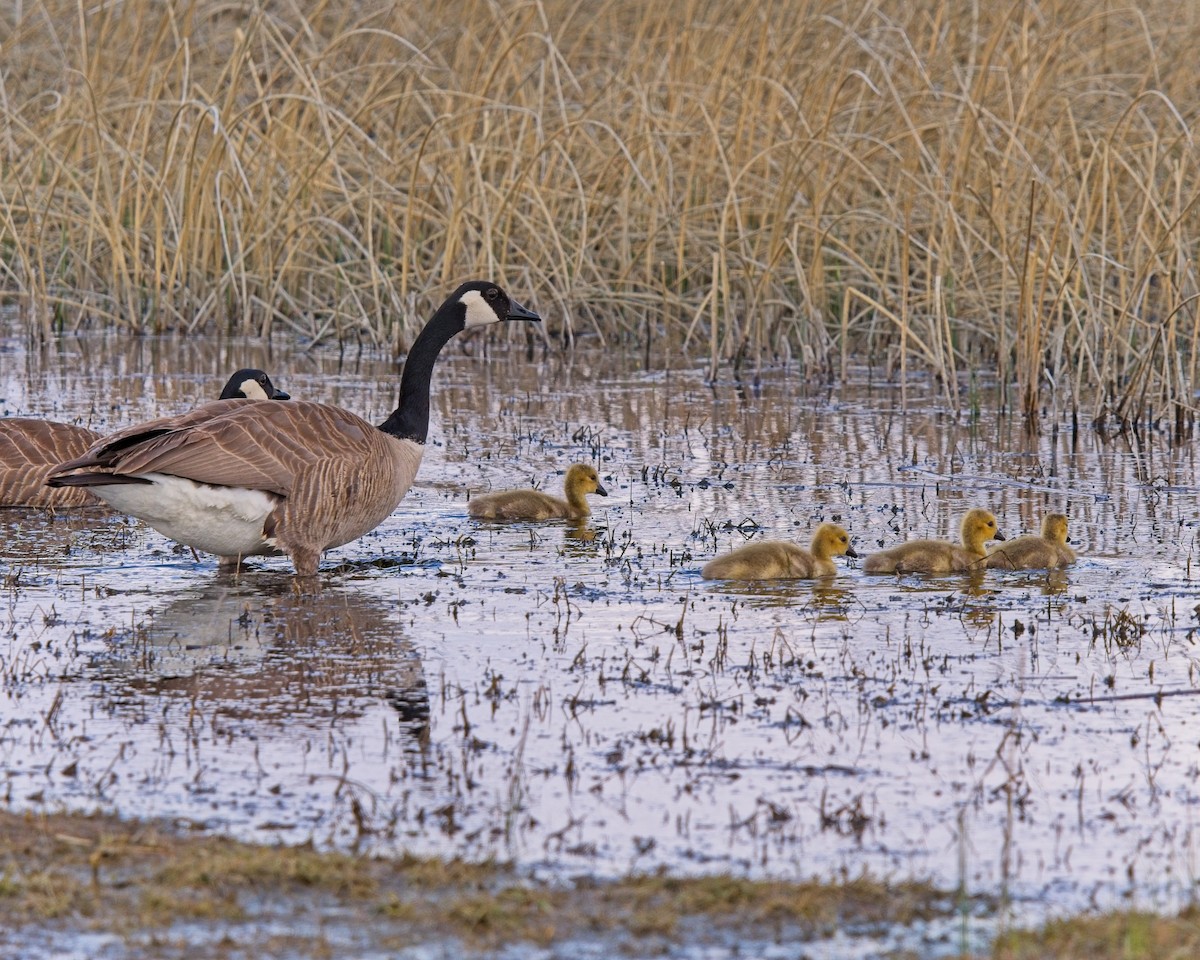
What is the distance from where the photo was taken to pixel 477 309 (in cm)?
959

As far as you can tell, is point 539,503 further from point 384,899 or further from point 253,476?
point 384,899

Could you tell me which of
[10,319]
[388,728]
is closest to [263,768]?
[388,728]

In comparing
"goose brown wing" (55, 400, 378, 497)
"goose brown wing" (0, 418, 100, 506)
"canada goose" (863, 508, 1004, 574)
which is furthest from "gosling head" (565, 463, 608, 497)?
"goose brown wing" (0, 418, 100, 506)

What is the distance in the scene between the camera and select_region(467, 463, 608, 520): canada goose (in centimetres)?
944

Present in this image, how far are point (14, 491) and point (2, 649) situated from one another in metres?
3.12

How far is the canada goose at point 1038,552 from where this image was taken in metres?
8.24

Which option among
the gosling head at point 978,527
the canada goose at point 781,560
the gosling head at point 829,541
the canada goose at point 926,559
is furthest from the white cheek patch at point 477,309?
the gosling head at point 978,527

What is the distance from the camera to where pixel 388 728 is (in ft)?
18.8

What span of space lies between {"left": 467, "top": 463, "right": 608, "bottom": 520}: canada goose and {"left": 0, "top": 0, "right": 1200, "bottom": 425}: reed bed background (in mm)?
3728

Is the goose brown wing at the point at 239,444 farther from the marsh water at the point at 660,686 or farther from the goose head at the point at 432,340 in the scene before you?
the marsh water at the point at 660,686

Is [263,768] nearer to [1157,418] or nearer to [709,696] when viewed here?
[709,696]

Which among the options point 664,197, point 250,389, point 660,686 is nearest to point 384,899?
point 660,686

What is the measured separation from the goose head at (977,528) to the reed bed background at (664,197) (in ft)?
13.1

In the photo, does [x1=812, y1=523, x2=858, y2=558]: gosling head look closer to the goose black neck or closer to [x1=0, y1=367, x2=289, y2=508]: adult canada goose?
the goose black neck
